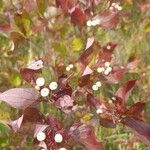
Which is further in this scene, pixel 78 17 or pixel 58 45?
pixel 78 17

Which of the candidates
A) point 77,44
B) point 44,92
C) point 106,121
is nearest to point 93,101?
point 106,121

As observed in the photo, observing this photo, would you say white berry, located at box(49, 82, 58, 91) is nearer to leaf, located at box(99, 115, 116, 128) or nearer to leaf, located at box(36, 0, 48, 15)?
leaf, located at box(99, 115, 116, 128)

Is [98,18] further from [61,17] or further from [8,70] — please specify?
[8,70]

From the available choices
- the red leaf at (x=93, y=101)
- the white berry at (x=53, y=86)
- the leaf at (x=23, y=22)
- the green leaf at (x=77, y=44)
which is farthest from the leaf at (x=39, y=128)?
the green leaf at (x=77, y=44)

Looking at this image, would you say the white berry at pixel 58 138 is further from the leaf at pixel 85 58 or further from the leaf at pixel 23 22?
the leaf at pixel 23 22

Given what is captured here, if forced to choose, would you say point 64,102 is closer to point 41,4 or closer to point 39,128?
point 39,128

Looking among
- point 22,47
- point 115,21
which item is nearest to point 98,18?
point 115,21

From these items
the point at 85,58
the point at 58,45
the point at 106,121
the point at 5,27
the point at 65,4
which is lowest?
the point at 106,121
